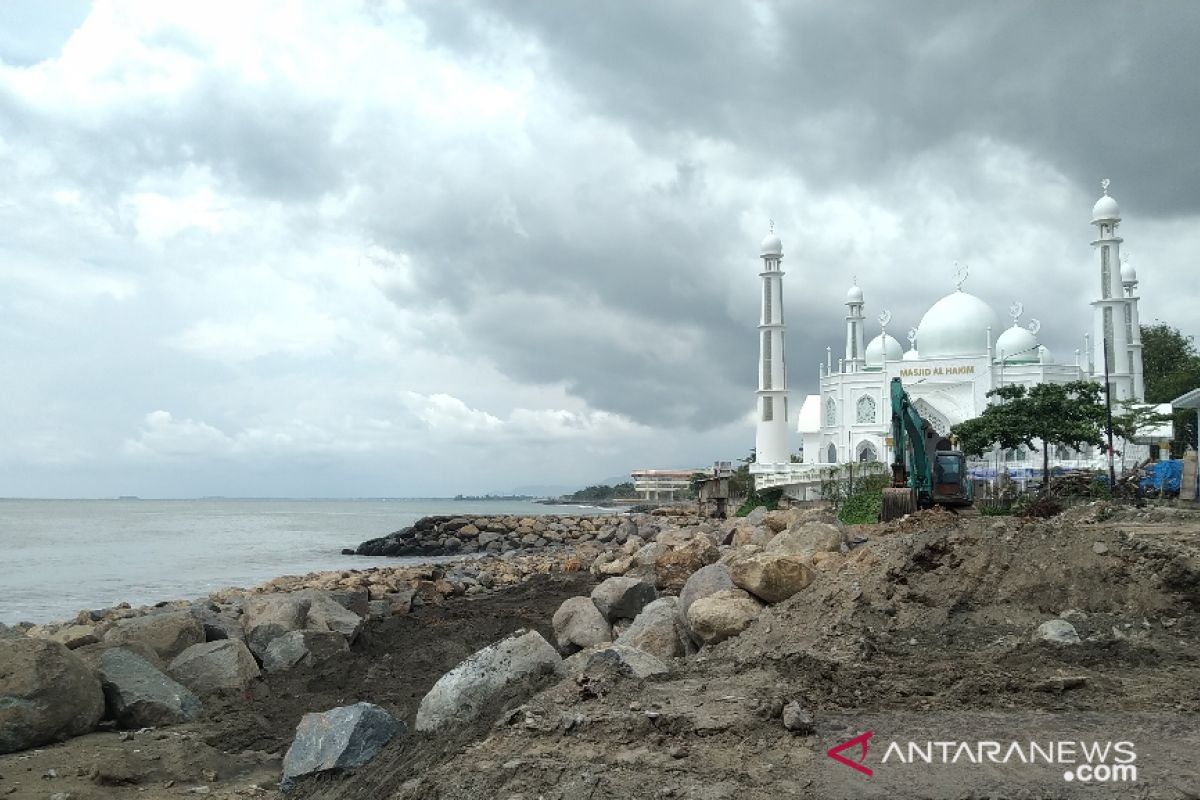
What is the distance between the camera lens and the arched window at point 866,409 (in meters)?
52.9

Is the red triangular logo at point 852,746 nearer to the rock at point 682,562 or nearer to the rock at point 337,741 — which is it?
the rock at point 337,741

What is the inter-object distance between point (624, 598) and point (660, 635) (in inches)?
81.6

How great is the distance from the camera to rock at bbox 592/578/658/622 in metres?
11.7

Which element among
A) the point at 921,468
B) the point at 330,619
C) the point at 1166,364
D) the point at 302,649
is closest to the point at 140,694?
the point at 302,649

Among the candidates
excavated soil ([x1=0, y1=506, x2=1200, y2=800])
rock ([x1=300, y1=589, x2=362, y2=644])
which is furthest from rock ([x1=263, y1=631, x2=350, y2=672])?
rock ([x1=300, y1=589, x2=362, y2=644])

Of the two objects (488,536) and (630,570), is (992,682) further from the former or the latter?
(488,536)

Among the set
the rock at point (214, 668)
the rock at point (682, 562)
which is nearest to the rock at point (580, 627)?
the rock at point (682, 562)

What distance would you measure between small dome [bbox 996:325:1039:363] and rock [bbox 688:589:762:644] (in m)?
49.4

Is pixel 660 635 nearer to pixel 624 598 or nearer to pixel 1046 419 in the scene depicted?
pixel 624 598

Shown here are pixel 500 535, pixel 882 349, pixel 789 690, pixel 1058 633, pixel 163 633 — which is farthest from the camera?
pixel 882 349

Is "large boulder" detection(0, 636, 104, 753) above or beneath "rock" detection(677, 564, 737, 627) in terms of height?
beneath

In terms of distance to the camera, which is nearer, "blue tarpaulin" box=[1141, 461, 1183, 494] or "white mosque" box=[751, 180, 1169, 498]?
"blue tarpaulin" box=[1141, 461, 1183, 494]

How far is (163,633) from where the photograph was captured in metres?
10.5

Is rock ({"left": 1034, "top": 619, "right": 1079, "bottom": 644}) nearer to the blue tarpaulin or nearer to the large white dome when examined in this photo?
the blue tarpaulin
